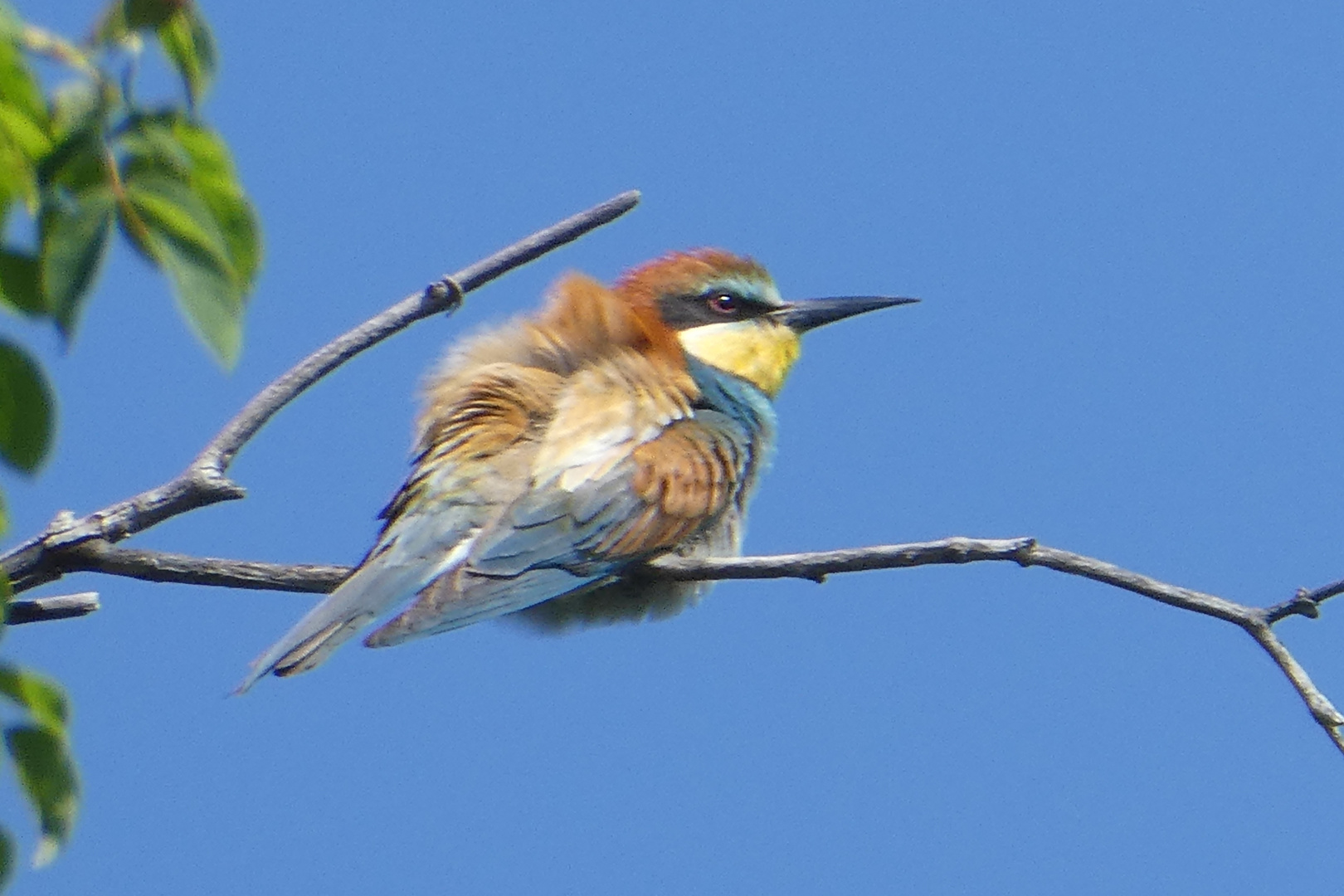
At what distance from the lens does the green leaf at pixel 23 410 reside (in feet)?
3.21

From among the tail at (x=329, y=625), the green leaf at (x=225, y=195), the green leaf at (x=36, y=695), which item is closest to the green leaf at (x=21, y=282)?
the green leaf at (x=225, y=195)

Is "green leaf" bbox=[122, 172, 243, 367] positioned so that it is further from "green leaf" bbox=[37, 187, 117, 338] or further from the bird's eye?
the bird's eye

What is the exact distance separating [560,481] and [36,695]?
73.9 inches

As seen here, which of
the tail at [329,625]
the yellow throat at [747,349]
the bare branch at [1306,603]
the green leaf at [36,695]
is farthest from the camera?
the yellow throat at [747,349]

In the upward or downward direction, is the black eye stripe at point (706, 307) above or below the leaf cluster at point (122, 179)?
above

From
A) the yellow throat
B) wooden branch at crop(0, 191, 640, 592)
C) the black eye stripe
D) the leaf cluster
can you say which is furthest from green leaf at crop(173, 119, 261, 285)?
the black eye stripe

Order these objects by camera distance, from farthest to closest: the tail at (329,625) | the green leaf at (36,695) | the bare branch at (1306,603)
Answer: the tail at (329,625)
the bare branch at (1306,603)
the green leaf at (36,695)

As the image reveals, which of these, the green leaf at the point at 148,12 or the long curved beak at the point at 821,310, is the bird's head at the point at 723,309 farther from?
the green leaf at the point at 148,12

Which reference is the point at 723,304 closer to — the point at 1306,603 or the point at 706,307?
the point at 706,307

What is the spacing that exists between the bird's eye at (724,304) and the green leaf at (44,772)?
2877mm

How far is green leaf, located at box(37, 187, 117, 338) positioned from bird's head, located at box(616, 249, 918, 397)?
2.77 metres

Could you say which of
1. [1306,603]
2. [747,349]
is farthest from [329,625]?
[747,349]

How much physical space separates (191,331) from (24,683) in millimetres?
284

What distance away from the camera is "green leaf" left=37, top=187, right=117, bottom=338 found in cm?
96
